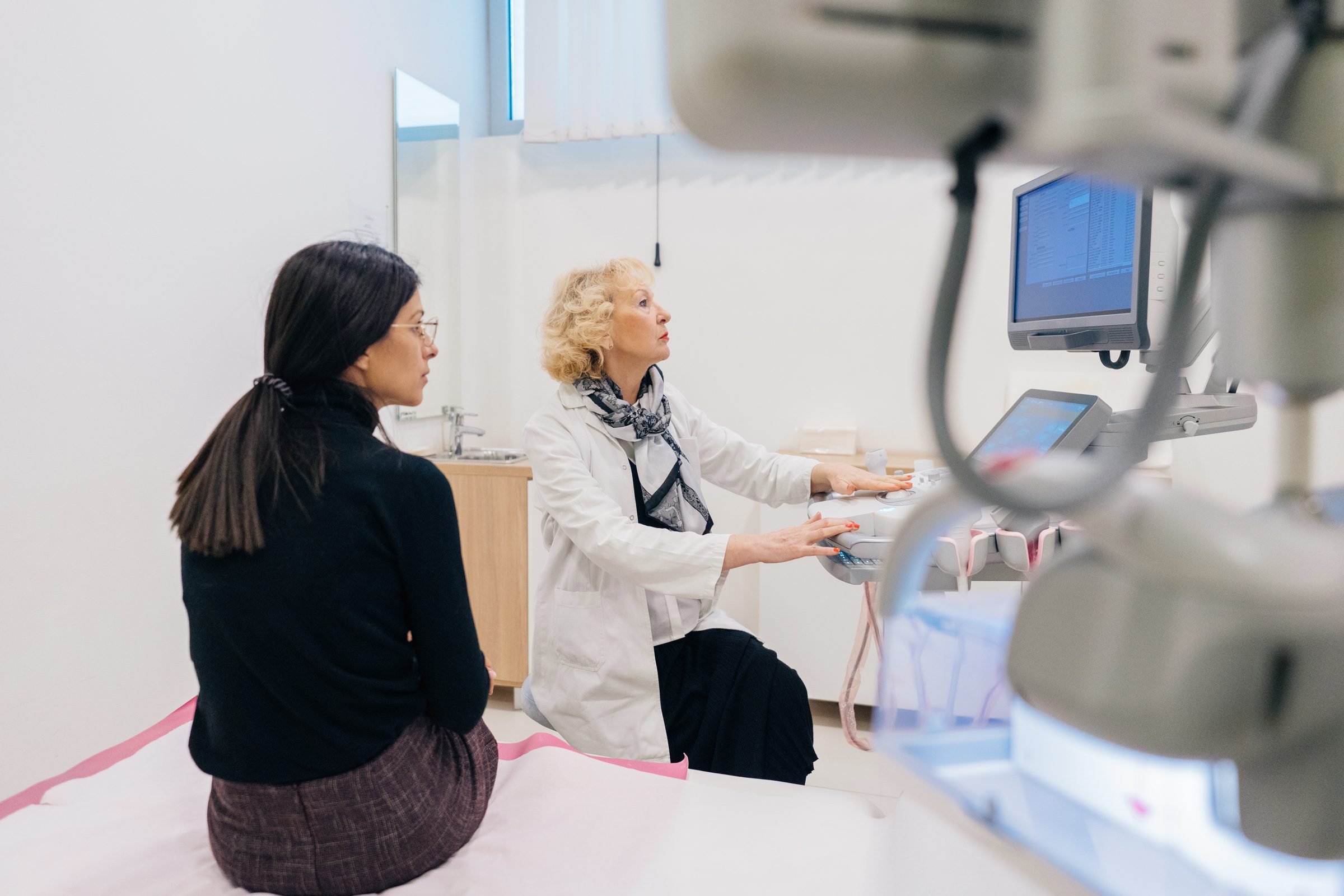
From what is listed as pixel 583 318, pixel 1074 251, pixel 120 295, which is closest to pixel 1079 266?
pixel 1074 251

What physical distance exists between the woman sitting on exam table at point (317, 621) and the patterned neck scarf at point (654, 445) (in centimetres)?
72

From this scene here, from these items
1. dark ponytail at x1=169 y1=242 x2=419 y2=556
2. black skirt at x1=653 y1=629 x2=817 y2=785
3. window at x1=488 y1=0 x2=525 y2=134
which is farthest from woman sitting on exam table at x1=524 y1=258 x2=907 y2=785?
window at x1=488 y1=0 x2=525 y2=134

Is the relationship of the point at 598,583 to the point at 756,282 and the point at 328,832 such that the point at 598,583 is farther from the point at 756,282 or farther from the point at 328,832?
the point at 756,282

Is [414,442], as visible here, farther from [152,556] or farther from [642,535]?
[642,535]

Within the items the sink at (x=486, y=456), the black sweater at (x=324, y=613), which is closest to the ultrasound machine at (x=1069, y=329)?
the black sweater at (x=324, y=613)

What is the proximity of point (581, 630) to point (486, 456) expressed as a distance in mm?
1720

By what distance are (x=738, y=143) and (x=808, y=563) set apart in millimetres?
2744

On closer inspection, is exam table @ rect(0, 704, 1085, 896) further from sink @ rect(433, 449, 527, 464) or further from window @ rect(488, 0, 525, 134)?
window @ rect(488, 0, 525, 134)

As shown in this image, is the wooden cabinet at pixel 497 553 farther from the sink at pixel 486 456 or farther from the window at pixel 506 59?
the window at pixel 506 59

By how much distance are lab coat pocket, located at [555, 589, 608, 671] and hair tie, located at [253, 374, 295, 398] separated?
804 millimetres

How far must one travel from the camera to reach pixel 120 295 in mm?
2191

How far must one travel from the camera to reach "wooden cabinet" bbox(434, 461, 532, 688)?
123 inches

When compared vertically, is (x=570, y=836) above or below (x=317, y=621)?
below

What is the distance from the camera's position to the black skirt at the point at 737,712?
73.0 inches
